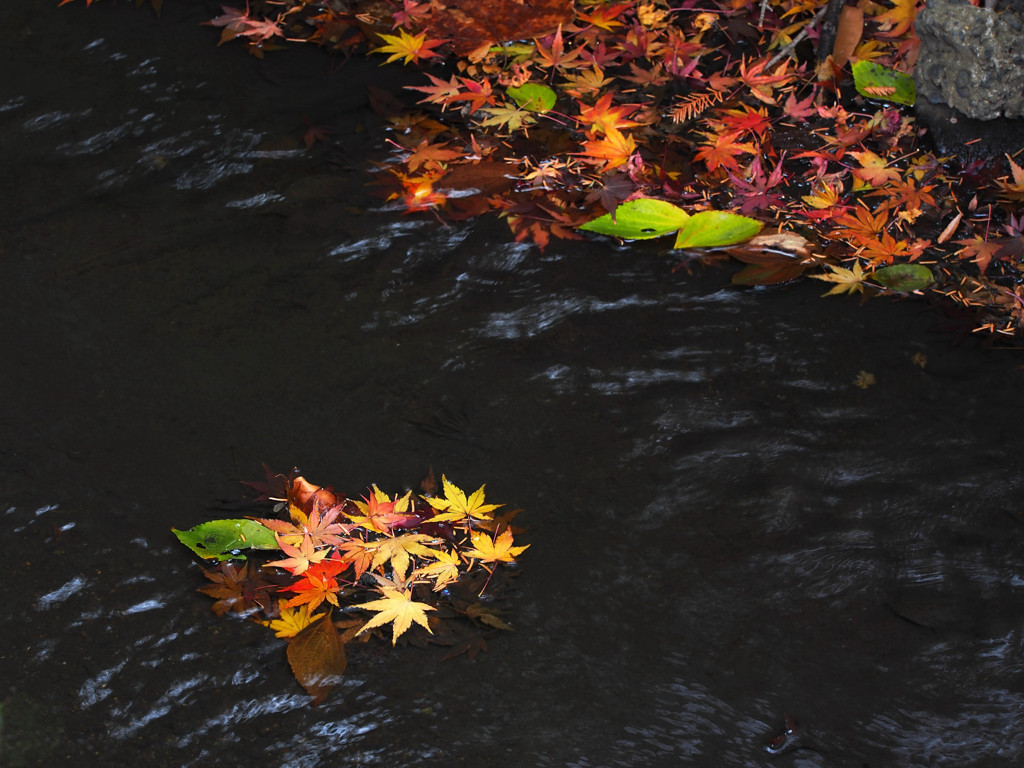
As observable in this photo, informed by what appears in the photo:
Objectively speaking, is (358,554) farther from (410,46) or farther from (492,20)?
(492,20)

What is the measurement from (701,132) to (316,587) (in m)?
2.29

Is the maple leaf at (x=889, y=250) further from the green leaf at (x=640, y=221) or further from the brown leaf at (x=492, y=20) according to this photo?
the brown leaf at (x=492, y=20)

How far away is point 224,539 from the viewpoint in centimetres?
197

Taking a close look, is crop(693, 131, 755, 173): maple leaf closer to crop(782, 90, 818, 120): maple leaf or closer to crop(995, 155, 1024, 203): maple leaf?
crop(782, 90, 818, 120): maple leaf

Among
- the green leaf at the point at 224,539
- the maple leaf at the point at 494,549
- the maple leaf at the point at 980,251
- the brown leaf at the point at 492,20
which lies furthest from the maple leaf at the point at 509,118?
the green leaf at the point at 224,539

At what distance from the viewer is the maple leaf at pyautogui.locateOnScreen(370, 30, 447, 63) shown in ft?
11.5

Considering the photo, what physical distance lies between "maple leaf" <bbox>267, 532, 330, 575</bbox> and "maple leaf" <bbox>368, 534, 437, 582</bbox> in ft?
0.40

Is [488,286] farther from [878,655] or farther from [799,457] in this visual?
[878,655]

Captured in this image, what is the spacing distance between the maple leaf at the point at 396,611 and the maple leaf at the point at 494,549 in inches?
6.6

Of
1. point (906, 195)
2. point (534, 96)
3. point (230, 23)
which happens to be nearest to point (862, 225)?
point (906, 195)

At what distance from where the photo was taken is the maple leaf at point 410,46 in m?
3.50

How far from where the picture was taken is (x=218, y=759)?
5.50 feet

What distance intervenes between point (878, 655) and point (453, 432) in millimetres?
1167

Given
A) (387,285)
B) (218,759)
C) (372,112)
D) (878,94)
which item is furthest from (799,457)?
(372,112)
